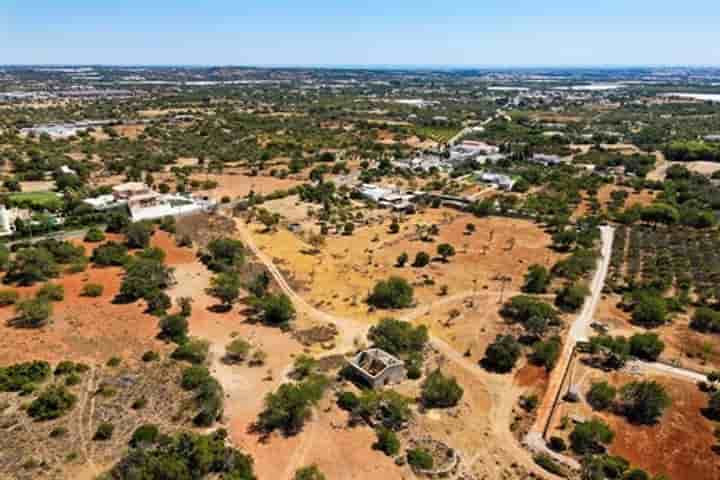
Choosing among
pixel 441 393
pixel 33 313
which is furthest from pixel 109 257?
pixel 441 393

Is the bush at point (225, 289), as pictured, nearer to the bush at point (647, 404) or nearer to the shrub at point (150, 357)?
the shrub at point (150, 357)

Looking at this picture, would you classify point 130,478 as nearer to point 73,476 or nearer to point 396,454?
point 73,476

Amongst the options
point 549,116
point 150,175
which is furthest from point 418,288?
point 549,116

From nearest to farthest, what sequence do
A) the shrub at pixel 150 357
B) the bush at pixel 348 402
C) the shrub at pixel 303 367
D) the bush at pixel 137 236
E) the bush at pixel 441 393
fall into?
the bush at pixel 348 402, the bush at pixel 441 393, the shrub at pixel 303 367, the shrub at pixel 150 357, the bush at pixel 137 236

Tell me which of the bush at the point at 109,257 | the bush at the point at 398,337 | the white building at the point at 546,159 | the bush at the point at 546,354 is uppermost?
the white building at the point at 546,159

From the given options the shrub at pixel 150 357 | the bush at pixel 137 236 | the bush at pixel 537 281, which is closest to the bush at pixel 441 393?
the shrub at pixel 150 357

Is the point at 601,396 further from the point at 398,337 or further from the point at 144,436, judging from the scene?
the point at 144,436

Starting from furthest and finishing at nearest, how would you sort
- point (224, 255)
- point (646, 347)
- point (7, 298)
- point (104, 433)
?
point (224, 255), point (7, 298), point (646, 347), point (104, 433)
